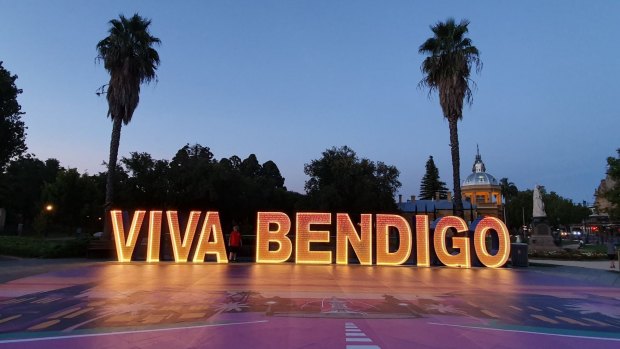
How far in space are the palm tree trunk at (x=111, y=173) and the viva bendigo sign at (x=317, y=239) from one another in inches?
128

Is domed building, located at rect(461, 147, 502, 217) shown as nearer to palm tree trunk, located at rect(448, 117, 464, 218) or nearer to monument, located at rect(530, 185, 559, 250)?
monument, located at rect(530, 185, 559, 250)

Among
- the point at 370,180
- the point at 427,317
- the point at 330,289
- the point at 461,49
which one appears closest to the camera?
the point at 427,317

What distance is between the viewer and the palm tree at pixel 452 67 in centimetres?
2866

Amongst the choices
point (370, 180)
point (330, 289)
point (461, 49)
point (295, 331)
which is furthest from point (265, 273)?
point (370, 180)

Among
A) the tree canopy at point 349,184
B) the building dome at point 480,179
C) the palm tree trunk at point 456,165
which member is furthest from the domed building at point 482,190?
the palm tree trunk at point 456,165

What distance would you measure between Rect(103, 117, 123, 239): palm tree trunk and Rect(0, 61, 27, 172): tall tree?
16106 mm

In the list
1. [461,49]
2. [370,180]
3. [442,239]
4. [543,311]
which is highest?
[461,49]

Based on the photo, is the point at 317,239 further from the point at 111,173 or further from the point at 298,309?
the point at 111,173

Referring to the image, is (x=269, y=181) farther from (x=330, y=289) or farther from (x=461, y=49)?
(x=330, y=289)

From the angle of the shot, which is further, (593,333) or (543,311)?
(543,311)

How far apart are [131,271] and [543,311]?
14566 mm

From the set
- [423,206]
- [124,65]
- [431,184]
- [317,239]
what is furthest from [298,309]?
[431,184]

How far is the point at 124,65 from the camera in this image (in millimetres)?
26938

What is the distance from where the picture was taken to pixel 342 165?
49.3 meters
